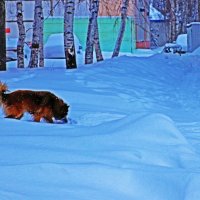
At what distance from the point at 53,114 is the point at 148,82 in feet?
24.8

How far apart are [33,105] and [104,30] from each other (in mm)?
33286

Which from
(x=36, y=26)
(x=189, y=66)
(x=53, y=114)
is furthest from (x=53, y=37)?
(x=53, y=114)

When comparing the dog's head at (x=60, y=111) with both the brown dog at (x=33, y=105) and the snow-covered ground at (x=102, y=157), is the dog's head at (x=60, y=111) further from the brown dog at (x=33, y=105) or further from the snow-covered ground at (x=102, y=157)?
the snow-covered ground at (x=102, y=157)

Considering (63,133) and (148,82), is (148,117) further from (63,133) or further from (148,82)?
(148,82)

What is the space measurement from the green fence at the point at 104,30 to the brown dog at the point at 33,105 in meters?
30.7

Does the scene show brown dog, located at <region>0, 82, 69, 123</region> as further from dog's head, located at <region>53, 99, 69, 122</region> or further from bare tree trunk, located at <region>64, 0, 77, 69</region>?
bare tree trunk, located at <region>64, 0, 77, 69</region>

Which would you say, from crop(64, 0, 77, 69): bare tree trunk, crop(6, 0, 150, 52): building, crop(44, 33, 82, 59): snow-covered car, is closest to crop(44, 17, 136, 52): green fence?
crop(6, 0, 150, 52): building

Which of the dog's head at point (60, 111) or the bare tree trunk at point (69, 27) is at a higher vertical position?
the bare tree trunk at point (69, 27)

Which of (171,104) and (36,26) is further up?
(36,26)

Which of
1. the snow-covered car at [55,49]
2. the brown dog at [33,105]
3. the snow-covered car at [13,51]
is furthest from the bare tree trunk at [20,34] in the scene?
the brown dog at [33,105]

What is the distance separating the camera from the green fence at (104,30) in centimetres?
3816

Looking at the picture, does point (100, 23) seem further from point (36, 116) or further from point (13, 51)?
point (36, 116)

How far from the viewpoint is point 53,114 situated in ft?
23.5

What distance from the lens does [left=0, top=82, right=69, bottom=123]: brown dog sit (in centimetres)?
705
